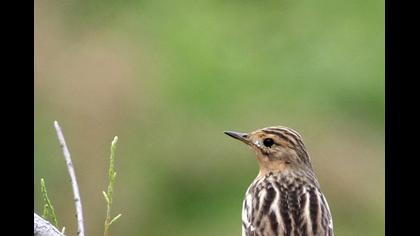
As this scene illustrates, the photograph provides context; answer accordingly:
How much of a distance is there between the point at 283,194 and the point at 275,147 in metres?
0.59

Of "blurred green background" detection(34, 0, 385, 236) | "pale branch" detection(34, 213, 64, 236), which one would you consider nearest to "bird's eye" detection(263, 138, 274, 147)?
"pale branch" detection(34, 213, 64, 236)

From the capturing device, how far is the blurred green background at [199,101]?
14125mm

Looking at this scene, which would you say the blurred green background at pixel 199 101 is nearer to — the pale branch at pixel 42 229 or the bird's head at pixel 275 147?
the bird's head at pixel 275 147

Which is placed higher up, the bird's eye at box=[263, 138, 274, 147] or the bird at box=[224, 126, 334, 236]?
the bird's eye at box=[263, 138, 274, 147]

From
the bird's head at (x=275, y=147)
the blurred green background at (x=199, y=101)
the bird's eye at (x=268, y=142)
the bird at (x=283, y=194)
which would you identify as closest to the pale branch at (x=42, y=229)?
the bird at (x=283, y=194)

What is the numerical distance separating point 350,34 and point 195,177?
3244 mm

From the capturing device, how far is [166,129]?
14.8 m

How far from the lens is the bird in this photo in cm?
797

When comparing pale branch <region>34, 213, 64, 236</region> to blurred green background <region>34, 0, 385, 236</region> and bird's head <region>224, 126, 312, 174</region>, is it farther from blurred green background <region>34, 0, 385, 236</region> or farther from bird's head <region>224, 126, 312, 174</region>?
blurred green background <region>34, 0, 385, 236</region>
